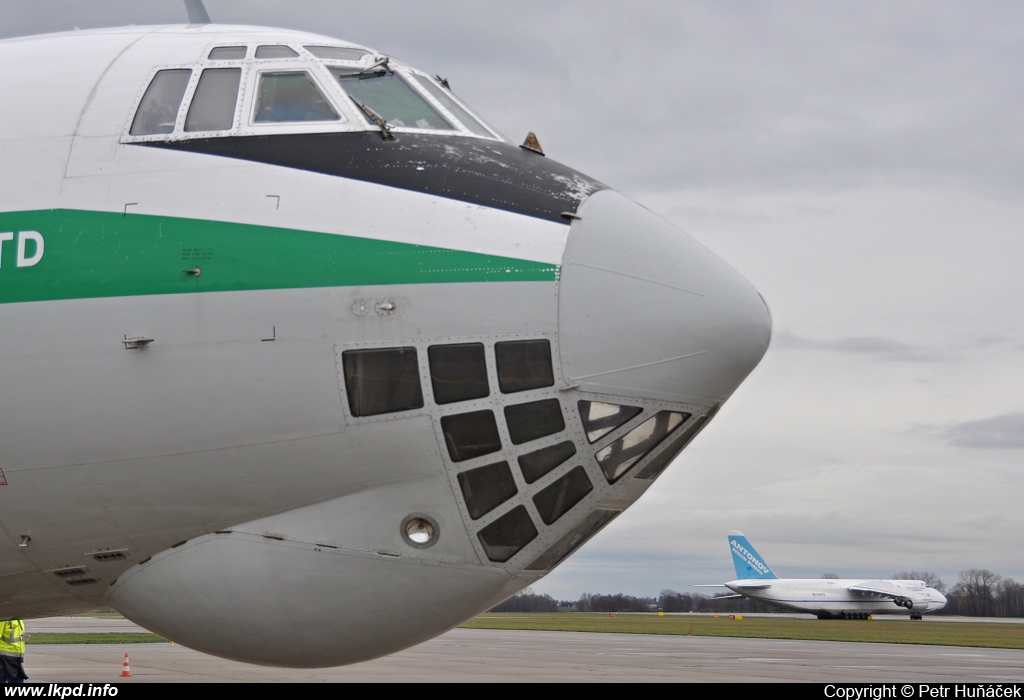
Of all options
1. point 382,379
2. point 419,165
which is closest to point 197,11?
point 419,165

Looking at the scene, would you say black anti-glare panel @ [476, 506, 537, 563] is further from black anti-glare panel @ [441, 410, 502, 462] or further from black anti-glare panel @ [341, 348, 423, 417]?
black anti-glare panel @ [341, 348, 423, 417]

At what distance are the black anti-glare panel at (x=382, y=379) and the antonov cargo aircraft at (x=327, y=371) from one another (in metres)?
0.01

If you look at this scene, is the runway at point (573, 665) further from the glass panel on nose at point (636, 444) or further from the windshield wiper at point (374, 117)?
the windshield wiper at point (374, 117)

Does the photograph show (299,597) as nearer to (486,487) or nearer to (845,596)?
(486,487)

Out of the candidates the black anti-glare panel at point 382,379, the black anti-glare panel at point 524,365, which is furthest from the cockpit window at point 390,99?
the black anti-glare panel at point 524,365

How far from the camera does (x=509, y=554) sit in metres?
5.46

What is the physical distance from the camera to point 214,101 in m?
5.91

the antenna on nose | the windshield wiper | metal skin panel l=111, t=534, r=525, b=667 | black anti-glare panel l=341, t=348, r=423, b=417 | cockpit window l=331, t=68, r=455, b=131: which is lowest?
metal skin panel l=111, t=534, r=525, b=667

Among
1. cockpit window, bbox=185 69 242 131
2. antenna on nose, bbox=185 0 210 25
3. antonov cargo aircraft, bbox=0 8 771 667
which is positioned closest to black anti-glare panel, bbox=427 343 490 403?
antonov cargo aircraft, bbox=0 8 771 667

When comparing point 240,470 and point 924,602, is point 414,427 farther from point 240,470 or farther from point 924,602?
point 924,602

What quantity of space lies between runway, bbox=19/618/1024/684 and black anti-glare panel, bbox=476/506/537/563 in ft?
46.3

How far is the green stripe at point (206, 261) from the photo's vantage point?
529 cm

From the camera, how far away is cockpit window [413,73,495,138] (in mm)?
6340

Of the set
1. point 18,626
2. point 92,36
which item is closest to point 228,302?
point 92,36
